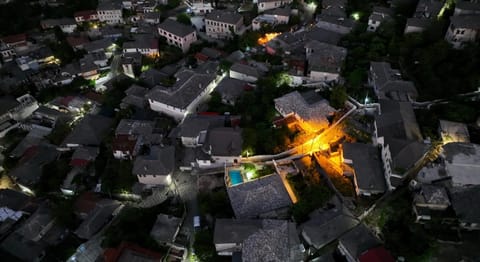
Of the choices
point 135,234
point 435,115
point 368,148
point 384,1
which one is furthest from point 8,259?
point 384,1

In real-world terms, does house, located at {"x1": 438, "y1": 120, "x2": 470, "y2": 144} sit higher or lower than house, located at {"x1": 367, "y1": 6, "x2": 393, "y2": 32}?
lower

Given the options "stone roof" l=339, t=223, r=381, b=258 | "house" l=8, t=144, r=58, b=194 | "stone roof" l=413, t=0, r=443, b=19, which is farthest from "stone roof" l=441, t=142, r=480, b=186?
"house" l=8, t=144, r=58, b=194

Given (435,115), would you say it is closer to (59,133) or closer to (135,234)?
(135,234)

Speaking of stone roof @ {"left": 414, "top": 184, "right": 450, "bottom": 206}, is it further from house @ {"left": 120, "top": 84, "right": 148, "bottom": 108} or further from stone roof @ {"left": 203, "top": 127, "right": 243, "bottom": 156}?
house @ {"left": 120, "top": 84, "right": 148, "bottom": 108}

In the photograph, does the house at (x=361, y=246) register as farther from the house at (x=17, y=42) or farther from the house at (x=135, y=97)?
the house at (x=17, y=42)

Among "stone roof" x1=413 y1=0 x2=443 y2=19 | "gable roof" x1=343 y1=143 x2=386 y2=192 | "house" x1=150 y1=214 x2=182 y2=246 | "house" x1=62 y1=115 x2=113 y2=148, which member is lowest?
"house" x1=150 y1=214 x2=182 y2=246

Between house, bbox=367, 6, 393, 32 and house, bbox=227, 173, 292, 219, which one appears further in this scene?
house, bbox=367, 6, 393, 32

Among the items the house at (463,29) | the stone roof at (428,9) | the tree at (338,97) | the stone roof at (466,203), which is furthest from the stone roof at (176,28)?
the stone roof at (466,203)
